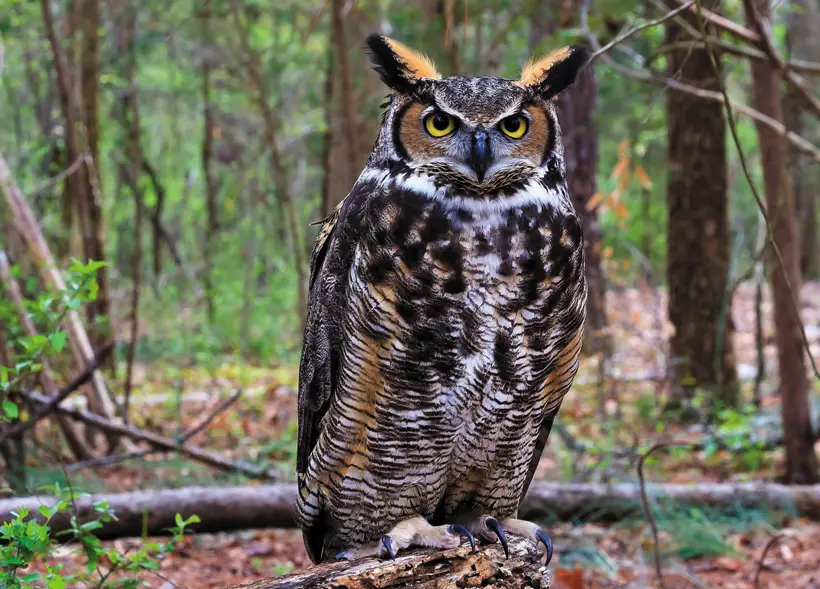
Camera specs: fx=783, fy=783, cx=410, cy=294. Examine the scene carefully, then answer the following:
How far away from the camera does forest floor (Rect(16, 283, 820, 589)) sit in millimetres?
3830

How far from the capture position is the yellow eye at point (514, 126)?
210 cm

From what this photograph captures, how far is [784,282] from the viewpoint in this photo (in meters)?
4.30

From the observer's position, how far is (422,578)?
7.28 ft

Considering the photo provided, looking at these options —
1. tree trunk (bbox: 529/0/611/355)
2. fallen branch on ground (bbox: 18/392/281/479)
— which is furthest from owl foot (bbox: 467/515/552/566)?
tree trunk (bbox: 529/0/611/355)

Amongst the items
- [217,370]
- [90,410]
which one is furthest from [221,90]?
[90,410]

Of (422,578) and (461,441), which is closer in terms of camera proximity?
(422,578)

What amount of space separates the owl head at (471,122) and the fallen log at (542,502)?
6.90 ft

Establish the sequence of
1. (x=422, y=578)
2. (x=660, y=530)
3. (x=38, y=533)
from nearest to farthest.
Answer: (x=38, y=533), (x=422, y=578), (x=660, y=530)

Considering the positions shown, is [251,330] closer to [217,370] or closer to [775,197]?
[217,370]

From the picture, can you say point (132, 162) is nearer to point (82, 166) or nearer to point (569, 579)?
point (82, 166)

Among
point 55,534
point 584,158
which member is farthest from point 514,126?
point 584,158

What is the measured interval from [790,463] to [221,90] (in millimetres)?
8491

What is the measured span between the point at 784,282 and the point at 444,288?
2.92 meters

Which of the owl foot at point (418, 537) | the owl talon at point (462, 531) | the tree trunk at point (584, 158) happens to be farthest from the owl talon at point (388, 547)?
the tree trunk at point (584, 158)
